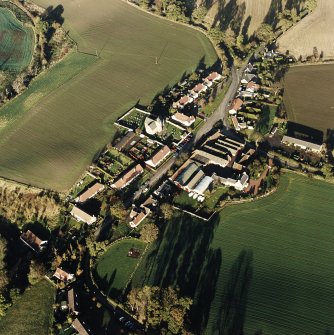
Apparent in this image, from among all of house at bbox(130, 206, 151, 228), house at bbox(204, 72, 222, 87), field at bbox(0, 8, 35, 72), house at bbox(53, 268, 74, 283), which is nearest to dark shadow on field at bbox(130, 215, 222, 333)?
house at bbox(130, 206, 151, 228)

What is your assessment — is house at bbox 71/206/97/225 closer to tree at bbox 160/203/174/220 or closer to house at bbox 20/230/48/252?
house at bbox 20/230/48/252

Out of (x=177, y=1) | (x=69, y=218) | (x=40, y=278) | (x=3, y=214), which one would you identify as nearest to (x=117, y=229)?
(x=69, y=218)

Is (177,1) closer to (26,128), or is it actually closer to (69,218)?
(26,128)

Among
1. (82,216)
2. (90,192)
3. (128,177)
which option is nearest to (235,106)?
(128,177)

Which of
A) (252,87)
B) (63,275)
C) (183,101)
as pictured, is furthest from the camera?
(252,87)

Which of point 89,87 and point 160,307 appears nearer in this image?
point 160,307

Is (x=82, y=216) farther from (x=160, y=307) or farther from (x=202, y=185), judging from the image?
(x=160, y=307)
